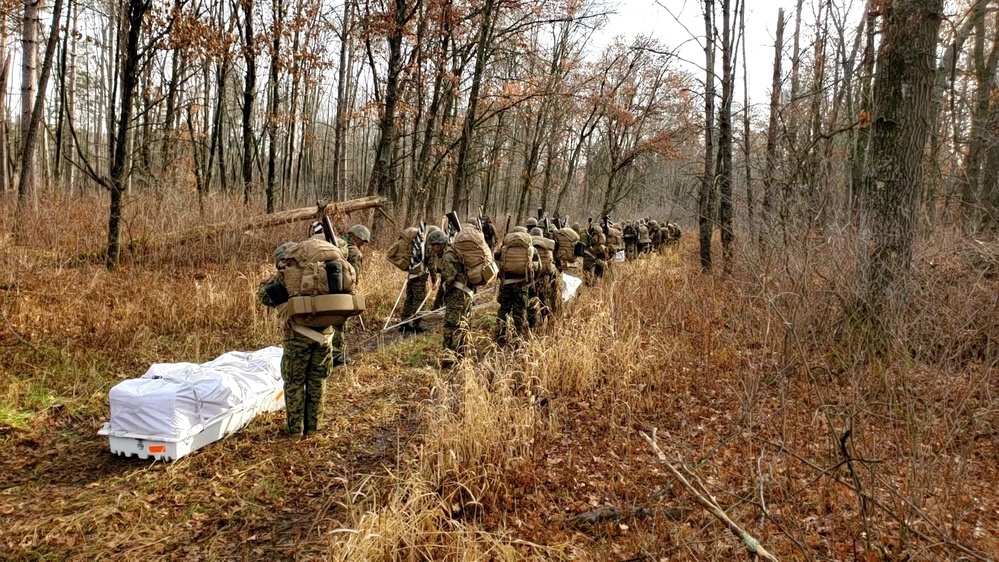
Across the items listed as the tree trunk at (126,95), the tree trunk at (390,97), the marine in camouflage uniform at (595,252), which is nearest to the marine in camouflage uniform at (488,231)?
the marine in camouflage uniform at (595,252)

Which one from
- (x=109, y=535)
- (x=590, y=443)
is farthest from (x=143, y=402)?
(x=590, y=443)

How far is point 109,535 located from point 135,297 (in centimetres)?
480

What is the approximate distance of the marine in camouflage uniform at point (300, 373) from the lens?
4734mm

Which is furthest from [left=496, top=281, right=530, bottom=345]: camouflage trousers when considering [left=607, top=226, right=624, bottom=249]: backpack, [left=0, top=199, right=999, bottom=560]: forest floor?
[left=607, top=226, right=624, bottom=249]: backpack

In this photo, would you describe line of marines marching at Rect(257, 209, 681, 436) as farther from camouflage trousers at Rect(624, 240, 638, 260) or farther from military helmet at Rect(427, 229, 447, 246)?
camouflage trousers at Rect(624, 240, 638, 260)

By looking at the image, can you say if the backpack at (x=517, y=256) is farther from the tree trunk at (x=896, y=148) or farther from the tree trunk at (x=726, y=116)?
the tree trunk at (x=726, y=116)

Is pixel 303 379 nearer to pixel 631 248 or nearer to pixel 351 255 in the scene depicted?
pixel 351 255

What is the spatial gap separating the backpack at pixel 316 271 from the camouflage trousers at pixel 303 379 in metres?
0.49

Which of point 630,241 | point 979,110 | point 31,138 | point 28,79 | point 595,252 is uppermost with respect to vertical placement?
point 979,110

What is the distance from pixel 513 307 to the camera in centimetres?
819

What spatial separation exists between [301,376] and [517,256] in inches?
A: 151

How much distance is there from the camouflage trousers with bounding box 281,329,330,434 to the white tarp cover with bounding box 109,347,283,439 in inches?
16.3

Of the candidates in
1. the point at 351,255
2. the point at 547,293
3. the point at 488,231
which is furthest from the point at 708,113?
the point at 351,255

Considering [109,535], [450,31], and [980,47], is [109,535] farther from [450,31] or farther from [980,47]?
[980,47]
